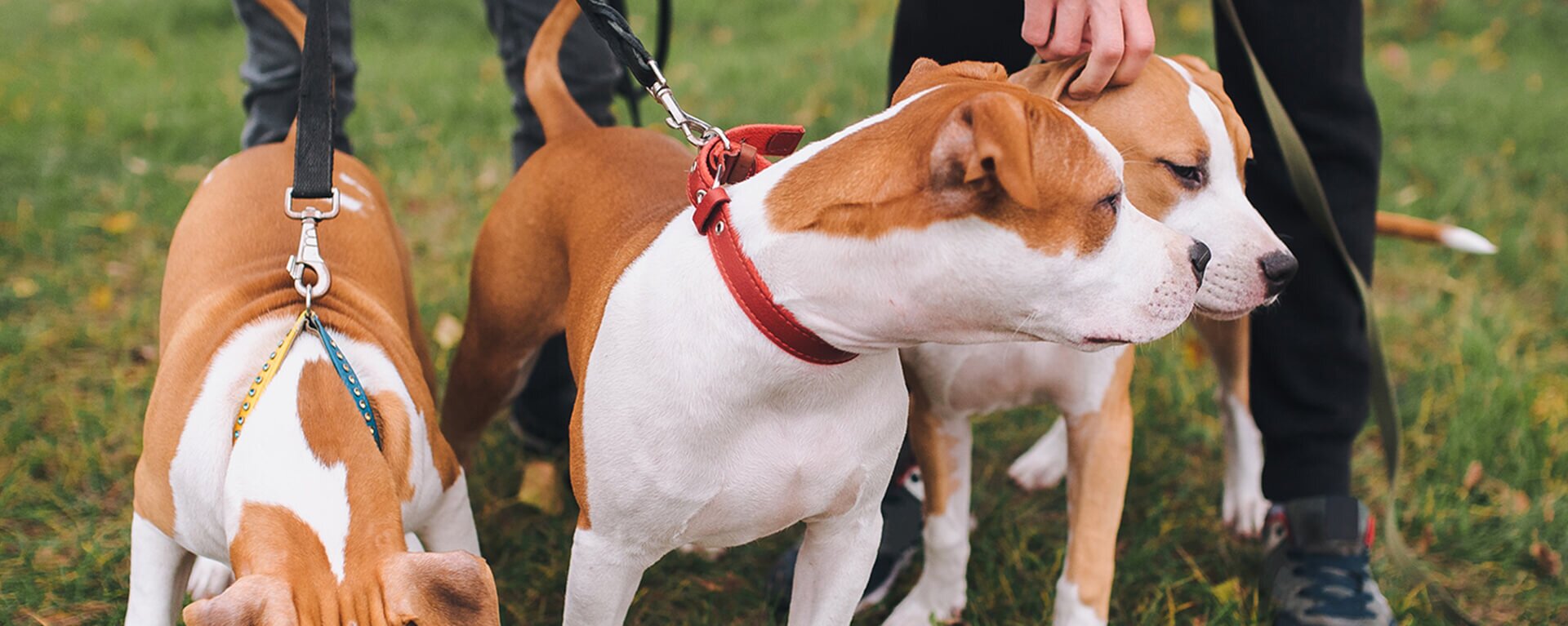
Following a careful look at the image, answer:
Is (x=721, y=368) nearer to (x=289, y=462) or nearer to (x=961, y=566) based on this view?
(x=289, y=462)

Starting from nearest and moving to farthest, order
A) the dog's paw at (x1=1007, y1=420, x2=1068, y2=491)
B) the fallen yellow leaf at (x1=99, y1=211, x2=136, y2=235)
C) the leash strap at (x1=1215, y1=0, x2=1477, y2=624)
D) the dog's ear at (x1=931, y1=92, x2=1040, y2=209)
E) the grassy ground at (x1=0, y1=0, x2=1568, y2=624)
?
1. the dog's ear at (x1=931, y1=92, x2=1040, y2=209)
2. the leash strap at (x1=1215, y1=0, x2=1477, y2=624)
3. the grassy ground at (x1=0, y1=0, x2=1568, y2=624)
4. the dog's paw at (x1=1007, y1=420, x2=1068, y2=491)
5. the fallen yellow leaf at (x1=99, y1=211, x2=136, y2=235)

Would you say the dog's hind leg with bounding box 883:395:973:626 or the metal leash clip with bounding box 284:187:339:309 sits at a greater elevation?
the metal leash clip with bounding box 284:187:339:309

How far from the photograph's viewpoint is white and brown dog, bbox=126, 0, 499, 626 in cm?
208

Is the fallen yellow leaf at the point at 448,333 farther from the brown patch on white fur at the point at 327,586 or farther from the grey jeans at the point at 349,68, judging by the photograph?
the brown patch on white fur at the point at 327,586

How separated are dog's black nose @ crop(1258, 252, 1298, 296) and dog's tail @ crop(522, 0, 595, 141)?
164 cm

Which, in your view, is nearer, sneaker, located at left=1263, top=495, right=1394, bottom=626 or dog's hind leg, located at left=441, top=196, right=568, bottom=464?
dog's hind leg, located at left=441, top=196, right=568, bottom=464

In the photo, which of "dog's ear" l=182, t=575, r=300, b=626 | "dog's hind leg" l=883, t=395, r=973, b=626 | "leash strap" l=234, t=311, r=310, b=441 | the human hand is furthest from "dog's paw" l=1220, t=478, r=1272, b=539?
"dog's ear" l=182, t=575, r=300, b=626

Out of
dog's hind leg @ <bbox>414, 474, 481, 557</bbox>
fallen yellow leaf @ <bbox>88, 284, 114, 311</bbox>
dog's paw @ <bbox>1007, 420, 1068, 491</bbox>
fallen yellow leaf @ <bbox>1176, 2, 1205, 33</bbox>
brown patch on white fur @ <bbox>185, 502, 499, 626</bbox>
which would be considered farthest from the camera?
fallen yellow leaf @ <bbox>1176, 2, 1205, 33</bbox>

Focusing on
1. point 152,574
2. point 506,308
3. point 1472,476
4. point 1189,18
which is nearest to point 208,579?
point 152,574

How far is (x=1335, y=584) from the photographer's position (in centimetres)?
323

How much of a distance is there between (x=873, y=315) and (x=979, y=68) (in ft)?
1.87

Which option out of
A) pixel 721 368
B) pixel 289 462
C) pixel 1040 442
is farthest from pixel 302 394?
pixel 1040 442

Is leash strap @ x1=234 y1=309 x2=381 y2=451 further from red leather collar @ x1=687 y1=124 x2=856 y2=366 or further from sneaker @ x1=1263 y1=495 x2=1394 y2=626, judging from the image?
sneaker @ x1=1263 y1=495 x2=1394 y2=626

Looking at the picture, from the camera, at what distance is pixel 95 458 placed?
12.0ft
